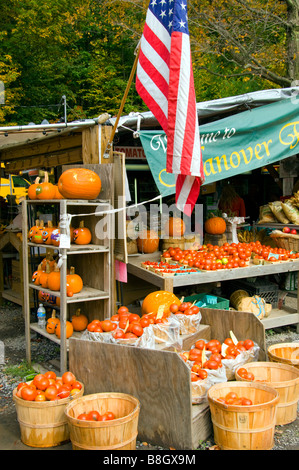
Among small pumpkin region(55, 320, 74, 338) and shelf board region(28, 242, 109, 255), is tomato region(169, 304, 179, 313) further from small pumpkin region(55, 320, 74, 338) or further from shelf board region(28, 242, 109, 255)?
small pumpkin region(55, 320, 74, 338)

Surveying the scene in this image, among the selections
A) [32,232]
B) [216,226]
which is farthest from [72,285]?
[216,226]

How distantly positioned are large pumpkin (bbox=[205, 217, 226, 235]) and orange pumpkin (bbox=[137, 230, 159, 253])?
115cm

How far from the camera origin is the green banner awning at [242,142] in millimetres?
6265

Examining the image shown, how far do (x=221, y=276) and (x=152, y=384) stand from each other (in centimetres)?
275

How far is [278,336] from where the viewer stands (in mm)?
7027

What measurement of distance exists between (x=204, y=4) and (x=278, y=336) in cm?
1055

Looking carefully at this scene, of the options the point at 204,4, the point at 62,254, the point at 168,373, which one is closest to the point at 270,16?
the point at 204,4

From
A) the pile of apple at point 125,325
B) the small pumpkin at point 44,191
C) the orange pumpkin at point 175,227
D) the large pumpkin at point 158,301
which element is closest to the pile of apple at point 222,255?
the orange pumpkin at point 175,227

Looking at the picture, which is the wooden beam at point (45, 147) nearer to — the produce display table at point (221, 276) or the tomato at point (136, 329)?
the produce display table at point (221, 276)

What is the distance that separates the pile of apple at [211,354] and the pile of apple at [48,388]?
1.11 metres

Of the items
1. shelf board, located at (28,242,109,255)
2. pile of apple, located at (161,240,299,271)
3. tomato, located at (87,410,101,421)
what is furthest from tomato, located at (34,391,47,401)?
pile of apple, located at (161,240,299,271)

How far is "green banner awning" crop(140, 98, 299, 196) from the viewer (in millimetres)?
6265

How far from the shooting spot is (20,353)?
6441mm

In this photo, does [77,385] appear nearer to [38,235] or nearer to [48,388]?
[48,388]
